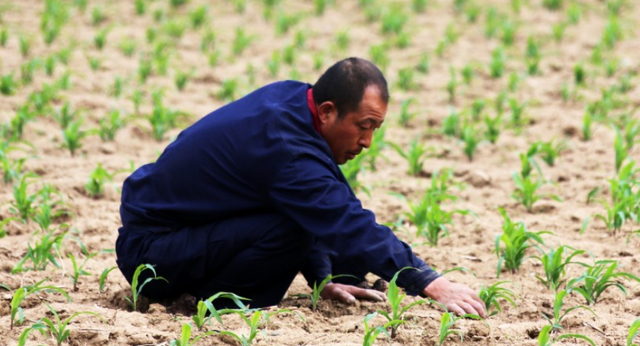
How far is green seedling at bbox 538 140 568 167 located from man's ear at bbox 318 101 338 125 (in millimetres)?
2502

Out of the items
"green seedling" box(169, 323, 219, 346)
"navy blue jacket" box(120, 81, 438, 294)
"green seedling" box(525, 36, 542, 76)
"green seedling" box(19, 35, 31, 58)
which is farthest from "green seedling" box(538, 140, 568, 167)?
"green seedling" box(19, 35, 31, 58)

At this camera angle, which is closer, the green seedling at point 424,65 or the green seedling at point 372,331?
the green seedling at point 372,331

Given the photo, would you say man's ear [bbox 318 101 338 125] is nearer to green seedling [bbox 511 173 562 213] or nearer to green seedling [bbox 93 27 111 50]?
green seedling [bbox 511 173 562 213]

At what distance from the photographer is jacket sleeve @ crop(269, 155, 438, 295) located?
3383 mm

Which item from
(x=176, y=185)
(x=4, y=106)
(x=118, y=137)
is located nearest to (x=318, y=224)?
(x=176, y=185)

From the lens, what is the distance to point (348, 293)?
3922 mm

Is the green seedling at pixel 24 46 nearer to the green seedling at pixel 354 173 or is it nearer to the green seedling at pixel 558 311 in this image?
the green seedling at pixel 354 173

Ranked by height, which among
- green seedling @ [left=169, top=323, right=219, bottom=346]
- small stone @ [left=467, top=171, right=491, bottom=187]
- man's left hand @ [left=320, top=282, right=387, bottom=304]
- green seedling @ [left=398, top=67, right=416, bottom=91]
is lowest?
man's left hand @ [left=320, top=282, right=387, bottom=304]

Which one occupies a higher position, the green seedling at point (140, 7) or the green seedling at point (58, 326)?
the green seedling at point (140, 7)

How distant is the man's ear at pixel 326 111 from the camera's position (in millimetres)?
3545

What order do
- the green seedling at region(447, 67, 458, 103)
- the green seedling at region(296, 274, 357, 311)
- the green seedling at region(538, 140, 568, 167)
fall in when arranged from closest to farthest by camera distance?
the green seedling at region(296, 274, 357, 311) → the green seedling at region(538, 140, 568, 167) → the green seedling at region(447, 67, 458, 103)

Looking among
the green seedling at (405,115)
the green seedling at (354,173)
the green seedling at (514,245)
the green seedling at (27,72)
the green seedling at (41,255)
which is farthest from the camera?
the green seedling at (27,72)

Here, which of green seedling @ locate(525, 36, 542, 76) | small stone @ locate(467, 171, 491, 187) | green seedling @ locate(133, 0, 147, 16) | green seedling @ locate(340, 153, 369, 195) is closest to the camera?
green seedling @ locate(340, 153, 369, 195)

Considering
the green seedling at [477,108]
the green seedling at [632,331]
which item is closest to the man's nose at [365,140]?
the green seedling at [632,331]
